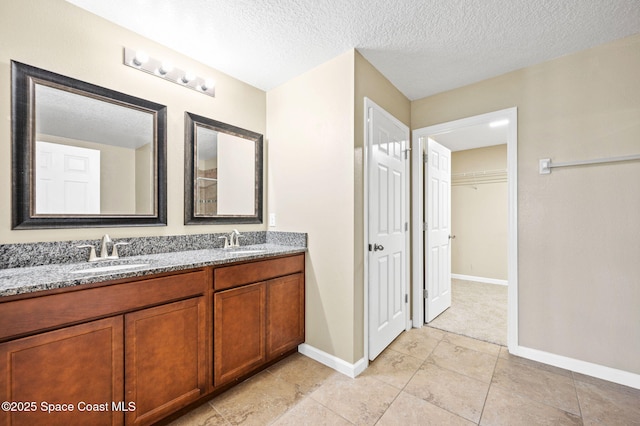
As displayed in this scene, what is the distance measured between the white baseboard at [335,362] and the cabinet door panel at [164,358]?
0.87m

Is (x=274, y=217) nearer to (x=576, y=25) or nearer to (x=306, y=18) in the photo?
(x=306, y=18)

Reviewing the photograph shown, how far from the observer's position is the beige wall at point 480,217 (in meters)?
4.49

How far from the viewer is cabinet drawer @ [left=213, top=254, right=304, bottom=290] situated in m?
1.69

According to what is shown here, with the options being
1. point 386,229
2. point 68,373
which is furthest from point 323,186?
point 68,373

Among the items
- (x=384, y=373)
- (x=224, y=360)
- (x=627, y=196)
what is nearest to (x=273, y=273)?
(x=224, y=360)

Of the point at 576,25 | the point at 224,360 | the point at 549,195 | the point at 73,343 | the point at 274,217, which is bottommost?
the point at 224,360

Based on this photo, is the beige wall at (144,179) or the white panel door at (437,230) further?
the white panel door at (437,230)

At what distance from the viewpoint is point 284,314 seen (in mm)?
2107

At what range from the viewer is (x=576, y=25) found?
1.74 m

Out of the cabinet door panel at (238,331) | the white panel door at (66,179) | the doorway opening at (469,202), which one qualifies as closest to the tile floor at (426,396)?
the cabinet door panel at (238,331)

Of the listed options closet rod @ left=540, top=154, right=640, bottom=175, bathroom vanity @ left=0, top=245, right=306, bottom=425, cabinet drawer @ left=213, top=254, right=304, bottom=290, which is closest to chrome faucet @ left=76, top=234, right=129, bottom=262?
bathroom vanity @ left=0, top=245, right=306, bottom=425

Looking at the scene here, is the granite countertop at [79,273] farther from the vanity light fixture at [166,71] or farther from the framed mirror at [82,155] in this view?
the vanity light fixture at [166,71]

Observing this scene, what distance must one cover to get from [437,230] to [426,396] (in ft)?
Result: 5.84

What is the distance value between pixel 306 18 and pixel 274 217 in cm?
157
